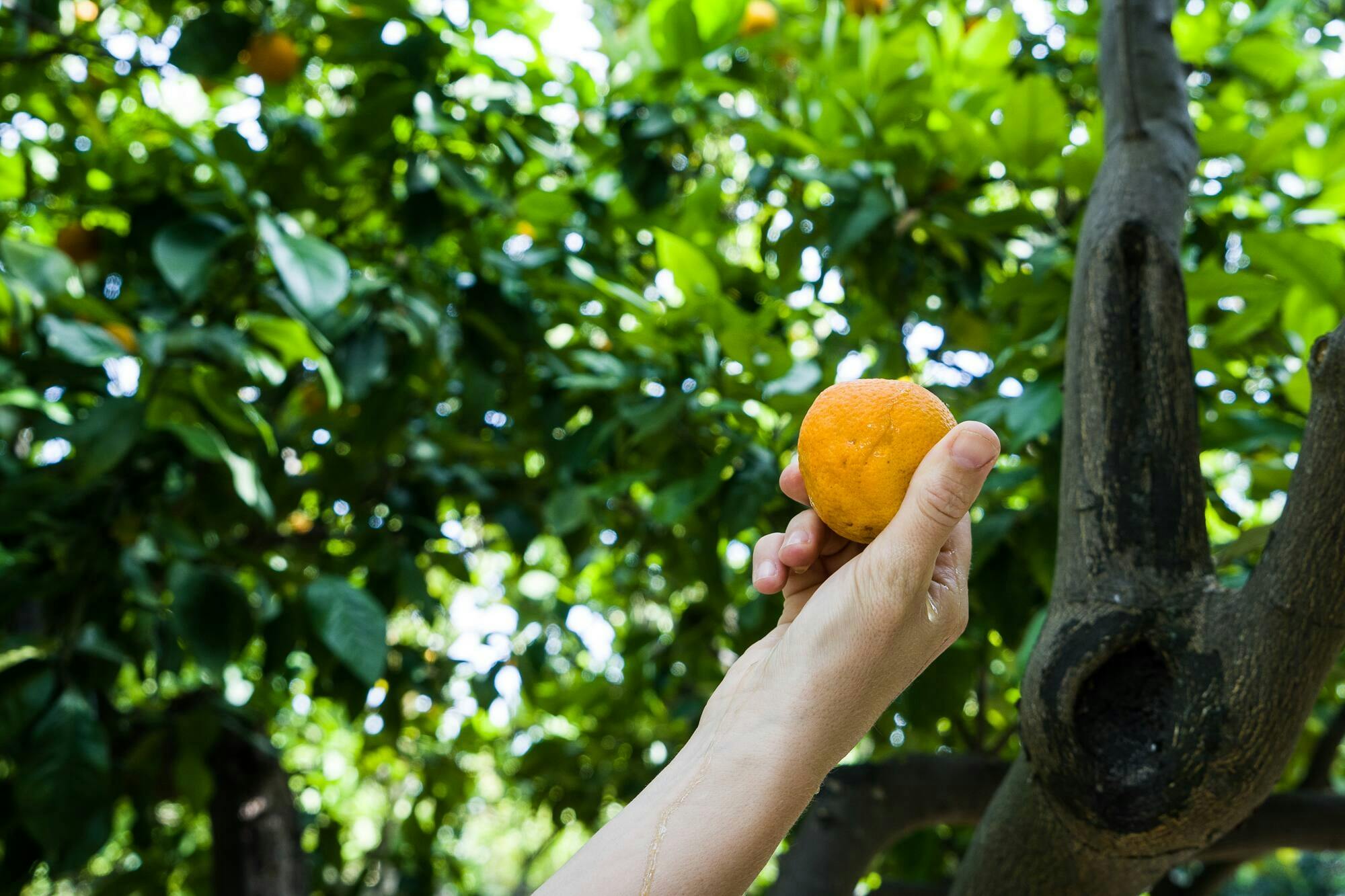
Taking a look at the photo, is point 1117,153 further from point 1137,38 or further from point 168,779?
point 168,779

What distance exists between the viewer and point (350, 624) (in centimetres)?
145

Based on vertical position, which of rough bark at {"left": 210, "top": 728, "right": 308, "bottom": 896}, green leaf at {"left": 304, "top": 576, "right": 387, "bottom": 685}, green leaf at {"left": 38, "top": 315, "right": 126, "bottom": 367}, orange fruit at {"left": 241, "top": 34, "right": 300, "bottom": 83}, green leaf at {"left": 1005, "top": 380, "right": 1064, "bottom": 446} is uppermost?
green leaf at {"left": 1005, "top": 380, "right": 1064, "bottom": 446}

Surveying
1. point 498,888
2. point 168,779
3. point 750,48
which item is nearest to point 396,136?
point 750,48

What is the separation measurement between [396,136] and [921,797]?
54.2 inches

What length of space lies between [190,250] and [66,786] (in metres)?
0.69

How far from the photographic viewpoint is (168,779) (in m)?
2.16

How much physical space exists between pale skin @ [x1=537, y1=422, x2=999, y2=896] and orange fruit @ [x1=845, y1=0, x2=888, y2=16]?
1756 millimetres

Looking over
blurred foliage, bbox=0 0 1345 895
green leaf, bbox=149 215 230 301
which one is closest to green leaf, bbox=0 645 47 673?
blurred foliage, bbox=0 0 1345 895

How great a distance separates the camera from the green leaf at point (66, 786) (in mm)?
1314

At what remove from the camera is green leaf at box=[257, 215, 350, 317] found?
4.12 feet

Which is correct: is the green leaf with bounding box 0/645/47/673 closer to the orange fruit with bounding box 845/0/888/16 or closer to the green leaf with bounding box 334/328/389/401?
the green leaf with bounding box 334/328/389/401

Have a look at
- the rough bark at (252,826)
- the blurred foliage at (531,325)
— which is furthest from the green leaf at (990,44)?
the rough bark at (252,826)

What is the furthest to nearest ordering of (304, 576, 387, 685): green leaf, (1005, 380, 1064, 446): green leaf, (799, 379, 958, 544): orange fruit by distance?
1. (304, 576, 387, 685): green leaf
2. (1005, 380, 1064, 446): green leaf
3. (799, 379, 958, 544): orange fruit

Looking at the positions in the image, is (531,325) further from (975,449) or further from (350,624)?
(975,449)
